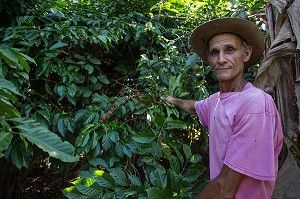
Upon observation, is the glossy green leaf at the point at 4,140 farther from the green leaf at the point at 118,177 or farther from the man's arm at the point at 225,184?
the man's arm at the point at 225,184

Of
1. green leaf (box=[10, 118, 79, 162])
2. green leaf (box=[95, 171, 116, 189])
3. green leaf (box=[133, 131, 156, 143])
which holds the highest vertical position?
green leaf (box=[10, 118, 79, 162])

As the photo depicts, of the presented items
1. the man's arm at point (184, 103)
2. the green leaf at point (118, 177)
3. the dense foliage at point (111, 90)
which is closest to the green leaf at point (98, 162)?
the dense foliage at point (111, 90)

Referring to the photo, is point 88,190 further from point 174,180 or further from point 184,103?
point 184,103

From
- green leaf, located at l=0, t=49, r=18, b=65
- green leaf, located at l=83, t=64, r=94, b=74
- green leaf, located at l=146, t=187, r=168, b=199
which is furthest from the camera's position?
green leaf, located at l=83, t=64, r=94, b=74

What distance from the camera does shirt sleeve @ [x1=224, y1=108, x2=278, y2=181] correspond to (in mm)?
1234

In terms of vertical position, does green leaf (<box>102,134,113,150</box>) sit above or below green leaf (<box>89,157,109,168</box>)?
above

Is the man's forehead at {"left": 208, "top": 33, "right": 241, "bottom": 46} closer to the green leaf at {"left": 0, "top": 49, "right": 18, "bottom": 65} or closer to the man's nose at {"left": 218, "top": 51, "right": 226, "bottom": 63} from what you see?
the man's nose at {"left": 218, "top": 51, "right": 226, "bottom": 63}

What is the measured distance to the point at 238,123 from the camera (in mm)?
1295

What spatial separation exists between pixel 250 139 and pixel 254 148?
35mm

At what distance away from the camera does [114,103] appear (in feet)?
6.06

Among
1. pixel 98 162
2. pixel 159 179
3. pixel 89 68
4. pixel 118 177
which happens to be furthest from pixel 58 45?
pixel 159 179

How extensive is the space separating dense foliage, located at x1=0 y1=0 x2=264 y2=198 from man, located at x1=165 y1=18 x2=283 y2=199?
0.22 meters

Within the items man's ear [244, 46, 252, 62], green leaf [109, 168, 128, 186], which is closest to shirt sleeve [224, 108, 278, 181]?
man's ear [244, 46, 252, 62]

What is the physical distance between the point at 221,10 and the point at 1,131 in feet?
6.22
